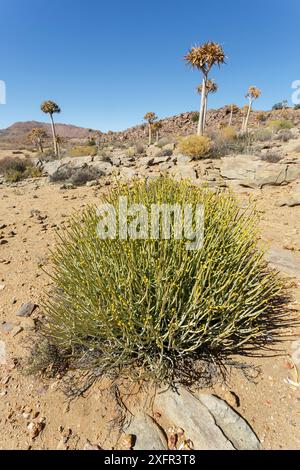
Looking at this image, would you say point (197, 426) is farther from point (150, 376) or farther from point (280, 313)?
point (280, 313)

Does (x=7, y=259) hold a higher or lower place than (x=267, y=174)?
lower

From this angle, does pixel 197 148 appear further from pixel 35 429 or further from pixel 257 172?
pixel 35 429

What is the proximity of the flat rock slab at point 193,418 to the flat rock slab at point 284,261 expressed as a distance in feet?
7.22

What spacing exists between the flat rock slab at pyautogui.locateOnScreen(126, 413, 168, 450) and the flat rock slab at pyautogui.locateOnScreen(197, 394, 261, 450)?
1.22 feet

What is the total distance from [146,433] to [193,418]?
1.07 ft

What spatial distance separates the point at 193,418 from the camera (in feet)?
6.04

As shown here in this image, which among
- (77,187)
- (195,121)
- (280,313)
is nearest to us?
(280,313)

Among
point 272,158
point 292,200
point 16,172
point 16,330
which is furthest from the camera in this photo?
point 16,172

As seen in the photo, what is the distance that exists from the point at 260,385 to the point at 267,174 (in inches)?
265

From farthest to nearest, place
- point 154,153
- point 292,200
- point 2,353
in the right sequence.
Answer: point 154,153 < point 292,200 < point 2,353

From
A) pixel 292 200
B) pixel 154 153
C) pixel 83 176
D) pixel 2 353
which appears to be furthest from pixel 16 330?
pixel 154 153

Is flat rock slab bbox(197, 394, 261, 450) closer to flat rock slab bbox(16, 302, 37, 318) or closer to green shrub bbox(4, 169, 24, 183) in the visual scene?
flat rock slab bbox(16, 302, 37, 318)
